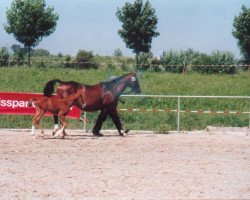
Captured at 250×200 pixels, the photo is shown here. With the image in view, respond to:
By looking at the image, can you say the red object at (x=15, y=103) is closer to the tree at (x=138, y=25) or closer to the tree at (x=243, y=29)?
the tree at (x=138, y=25)

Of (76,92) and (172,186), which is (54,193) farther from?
(76,92)

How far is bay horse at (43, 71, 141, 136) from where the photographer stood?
17969 mm

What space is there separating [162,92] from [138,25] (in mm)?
18924

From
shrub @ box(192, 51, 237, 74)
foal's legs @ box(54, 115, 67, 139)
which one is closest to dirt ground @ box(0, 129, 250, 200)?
foal's legs @ box(54, 115, 67, 139)

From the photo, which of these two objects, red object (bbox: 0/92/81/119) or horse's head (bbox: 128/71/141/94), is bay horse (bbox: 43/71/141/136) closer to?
horse's head (bbox: 128/71/141/94)

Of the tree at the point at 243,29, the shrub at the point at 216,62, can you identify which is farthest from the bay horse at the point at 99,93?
the tree at the point at 243,29

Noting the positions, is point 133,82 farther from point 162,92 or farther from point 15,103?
point 162,92

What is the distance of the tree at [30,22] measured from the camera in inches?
1791

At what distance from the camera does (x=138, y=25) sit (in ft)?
159

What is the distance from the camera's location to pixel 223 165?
12.2m

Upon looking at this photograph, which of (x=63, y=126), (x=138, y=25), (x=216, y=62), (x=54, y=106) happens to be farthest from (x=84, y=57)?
(x=63, y=126)

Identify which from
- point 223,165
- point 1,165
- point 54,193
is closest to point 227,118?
point 223,165

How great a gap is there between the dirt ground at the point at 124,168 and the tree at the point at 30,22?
28.7 metres

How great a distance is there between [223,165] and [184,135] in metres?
6.69
